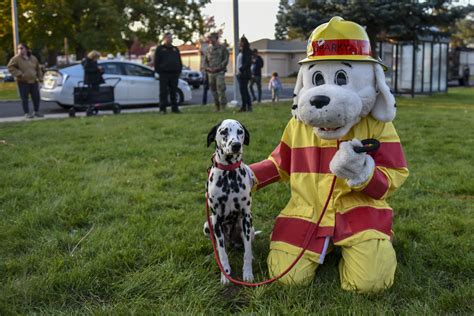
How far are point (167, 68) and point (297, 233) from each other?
32.0 ft

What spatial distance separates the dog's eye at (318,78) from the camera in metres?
3.04

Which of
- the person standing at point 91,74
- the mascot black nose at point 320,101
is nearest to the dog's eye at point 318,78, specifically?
the mascot black nose at point 320,101

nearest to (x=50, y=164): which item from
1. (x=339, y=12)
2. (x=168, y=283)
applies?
(x=168, y=283)

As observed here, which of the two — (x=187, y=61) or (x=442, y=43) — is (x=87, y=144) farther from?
(x=187, y=61)

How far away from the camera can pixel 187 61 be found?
65.4 m

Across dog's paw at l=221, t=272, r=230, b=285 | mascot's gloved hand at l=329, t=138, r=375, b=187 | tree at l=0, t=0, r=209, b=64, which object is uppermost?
tree at l=0, t=0, r=209, b=64

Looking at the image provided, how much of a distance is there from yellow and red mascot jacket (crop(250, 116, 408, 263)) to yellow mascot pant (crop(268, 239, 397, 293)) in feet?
0.18

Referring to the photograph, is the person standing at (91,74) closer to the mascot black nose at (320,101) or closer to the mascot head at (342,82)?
the mascot head at (342,82)

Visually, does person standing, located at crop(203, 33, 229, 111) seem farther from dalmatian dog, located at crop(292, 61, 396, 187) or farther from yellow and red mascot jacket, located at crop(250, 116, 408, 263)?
dalmatian dog, located at crop(292, 61, 396, 187)

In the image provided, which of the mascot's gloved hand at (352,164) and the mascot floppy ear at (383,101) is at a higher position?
the mascot floppy ear at (383,101)

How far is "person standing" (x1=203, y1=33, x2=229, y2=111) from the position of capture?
12820mm

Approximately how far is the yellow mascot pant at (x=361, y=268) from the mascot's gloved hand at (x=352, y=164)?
0.46 metres

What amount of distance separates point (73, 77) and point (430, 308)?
1291 centimetres

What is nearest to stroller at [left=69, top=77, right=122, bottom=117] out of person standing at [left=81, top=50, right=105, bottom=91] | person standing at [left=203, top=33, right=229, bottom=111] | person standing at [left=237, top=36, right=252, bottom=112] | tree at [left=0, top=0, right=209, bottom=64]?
person standing at [left=81, top=50, right=105, bottom=91]
